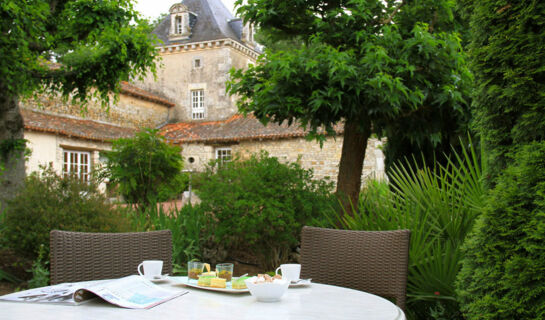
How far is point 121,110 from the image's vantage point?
2147 centimetres

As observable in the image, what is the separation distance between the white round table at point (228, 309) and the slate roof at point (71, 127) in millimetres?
13844

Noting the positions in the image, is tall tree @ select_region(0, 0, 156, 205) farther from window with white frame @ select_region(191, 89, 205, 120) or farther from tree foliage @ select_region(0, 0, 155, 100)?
window with white frame @ select_region(191, 89, 205, 120)

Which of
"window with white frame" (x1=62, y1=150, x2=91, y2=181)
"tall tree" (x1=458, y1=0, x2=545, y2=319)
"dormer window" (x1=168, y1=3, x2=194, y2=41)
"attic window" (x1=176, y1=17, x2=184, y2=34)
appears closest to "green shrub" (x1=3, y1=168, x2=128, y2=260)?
"tall tree" (x1=458, y1=0, x2=545, y2=319)

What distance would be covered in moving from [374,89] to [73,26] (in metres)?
5.68

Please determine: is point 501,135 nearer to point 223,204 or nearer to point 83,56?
point 223,204

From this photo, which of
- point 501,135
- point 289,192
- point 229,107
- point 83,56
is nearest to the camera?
point 501,135

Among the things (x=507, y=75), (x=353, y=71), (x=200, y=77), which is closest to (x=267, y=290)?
(x=507, y=75)

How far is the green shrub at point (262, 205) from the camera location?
20.1 feet

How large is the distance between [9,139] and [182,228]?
375cm

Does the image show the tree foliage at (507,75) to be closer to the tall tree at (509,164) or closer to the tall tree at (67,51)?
the tall tree at (509,164)

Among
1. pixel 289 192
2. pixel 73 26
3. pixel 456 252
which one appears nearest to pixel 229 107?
pixel 73 26

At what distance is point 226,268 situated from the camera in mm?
2268

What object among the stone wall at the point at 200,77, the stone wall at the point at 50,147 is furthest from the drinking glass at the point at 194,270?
the stone wall at the point at 200,77

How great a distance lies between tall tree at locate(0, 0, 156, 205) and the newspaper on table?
6366mm
